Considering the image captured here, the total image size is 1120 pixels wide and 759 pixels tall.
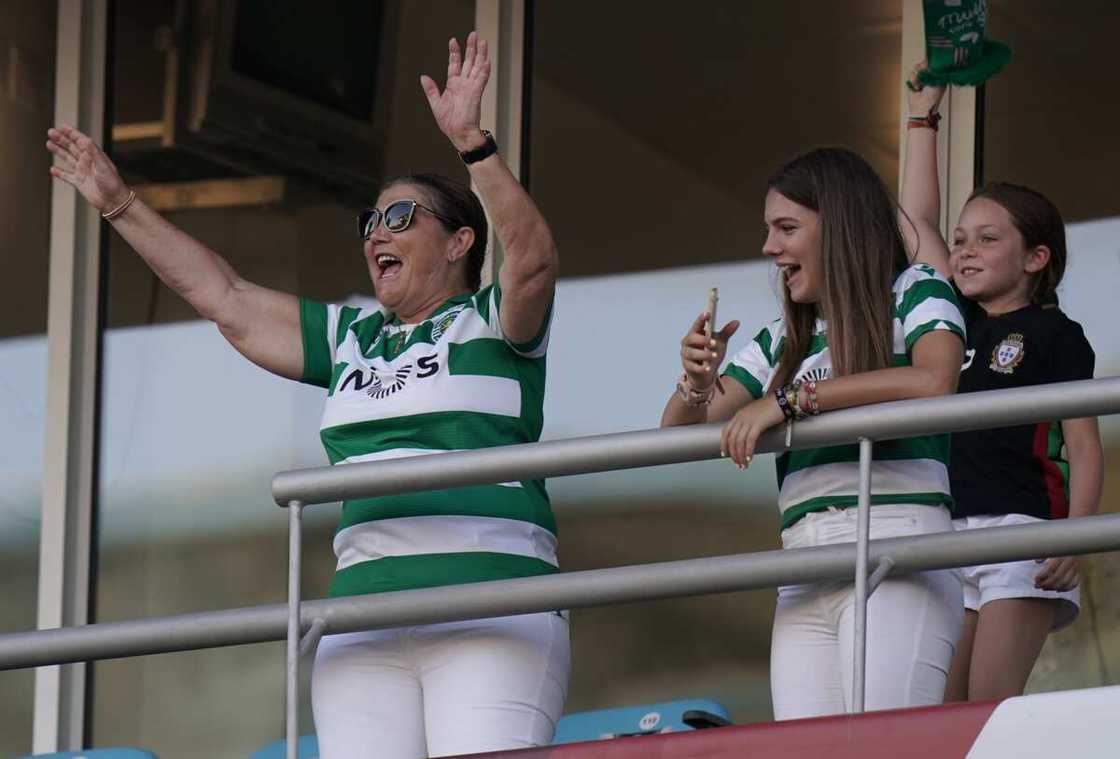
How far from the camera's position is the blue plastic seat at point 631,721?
5.24m

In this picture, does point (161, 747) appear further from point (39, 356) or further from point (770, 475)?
point (770, 475)

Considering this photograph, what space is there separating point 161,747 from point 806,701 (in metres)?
3.43

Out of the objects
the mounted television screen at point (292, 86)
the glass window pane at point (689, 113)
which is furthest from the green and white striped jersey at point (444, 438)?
the mounted television screen at point (292, 86)

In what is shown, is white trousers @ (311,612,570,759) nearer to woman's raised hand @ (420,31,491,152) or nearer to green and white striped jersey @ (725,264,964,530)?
green and white striped jersey @ (725,264,964,530)

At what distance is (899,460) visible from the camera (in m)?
3.65

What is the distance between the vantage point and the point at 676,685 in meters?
6.05

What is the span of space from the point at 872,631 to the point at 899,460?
308 millimetres

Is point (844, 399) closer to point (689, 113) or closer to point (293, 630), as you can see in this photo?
point (293, 630)

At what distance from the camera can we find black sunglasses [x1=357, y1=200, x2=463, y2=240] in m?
4.11

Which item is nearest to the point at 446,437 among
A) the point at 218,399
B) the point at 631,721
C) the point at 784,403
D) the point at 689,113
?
the point at 784,403

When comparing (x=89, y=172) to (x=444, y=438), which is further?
(x=89, y=172)

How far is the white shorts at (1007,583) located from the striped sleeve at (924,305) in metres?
0.68

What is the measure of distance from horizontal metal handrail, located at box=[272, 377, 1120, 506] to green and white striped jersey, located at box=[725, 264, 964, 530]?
195 mm

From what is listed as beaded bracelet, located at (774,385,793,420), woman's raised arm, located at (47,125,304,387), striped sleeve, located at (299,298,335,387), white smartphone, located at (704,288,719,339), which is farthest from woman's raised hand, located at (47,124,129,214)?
beaded bracelet, located at (774,385,793,420)
